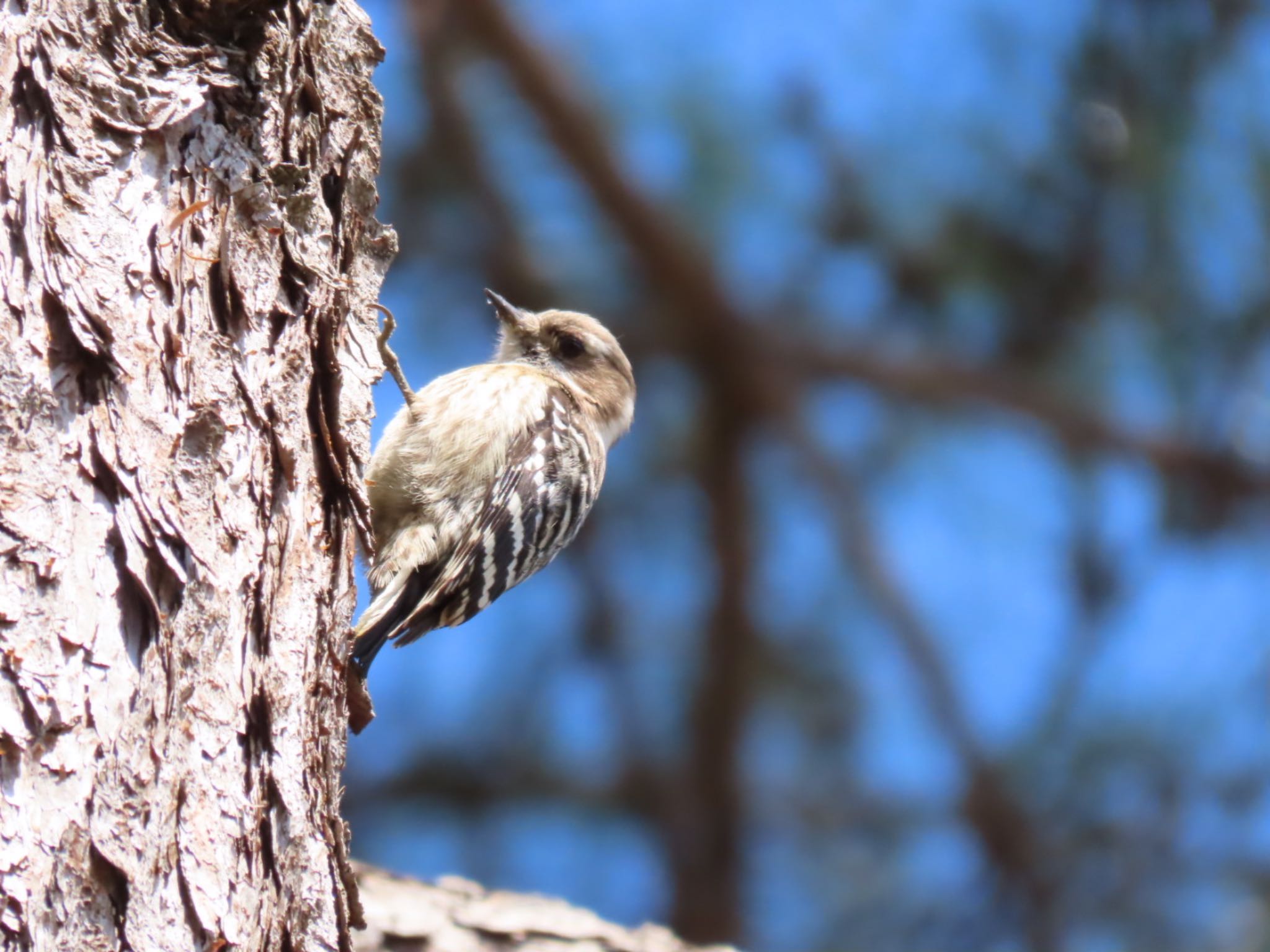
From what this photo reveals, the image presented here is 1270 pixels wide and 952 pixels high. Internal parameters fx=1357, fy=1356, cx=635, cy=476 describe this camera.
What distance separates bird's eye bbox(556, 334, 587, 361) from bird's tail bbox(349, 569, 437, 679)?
4.40ft

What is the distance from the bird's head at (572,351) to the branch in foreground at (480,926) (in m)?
1.65

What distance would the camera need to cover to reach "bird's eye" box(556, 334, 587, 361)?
4.64m

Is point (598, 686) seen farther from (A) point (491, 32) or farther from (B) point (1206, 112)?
(B) point (1206, 112)

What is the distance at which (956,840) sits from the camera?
5.76m

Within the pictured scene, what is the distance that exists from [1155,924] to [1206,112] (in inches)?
129

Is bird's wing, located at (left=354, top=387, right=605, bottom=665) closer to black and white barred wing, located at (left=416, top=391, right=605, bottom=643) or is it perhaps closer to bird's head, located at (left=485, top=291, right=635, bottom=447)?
black and white barred wing, located at (left=416, top=391, right=605, bottom=643)

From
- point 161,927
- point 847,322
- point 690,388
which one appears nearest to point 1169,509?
point 847,322

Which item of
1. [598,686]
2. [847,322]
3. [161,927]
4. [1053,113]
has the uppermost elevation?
[1053,113]

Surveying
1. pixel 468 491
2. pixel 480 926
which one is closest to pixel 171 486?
pixel 468 491

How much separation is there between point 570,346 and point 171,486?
2637 mm

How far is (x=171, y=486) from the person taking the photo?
2.12 m

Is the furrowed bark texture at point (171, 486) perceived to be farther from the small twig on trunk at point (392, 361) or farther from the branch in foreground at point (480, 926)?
the branch in foreground at point (480, 926)

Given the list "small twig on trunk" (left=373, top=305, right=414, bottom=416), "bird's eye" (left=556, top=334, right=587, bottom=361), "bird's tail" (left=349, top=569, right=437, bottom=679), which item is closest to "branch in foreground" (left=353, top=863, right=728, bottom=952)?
"bird's tail" (left=349, top=569, right=437, bottom=679)

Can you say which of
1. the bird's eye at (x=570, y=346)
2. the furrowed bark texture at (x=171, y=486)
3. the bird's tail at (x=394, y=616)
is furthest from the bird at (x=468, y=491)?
the furrowed bark texture at (x=171, y=486)
